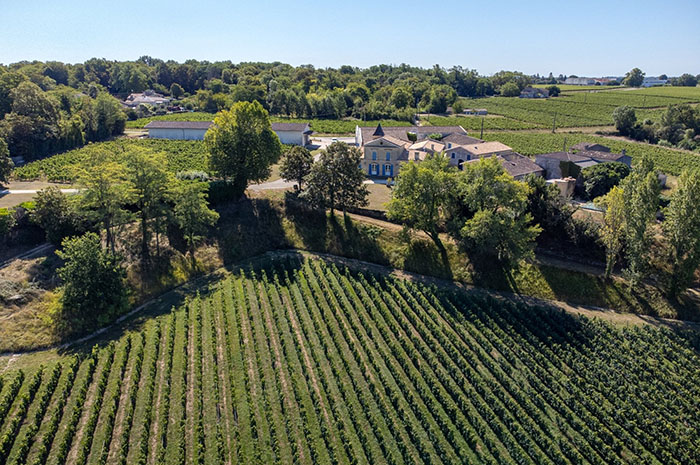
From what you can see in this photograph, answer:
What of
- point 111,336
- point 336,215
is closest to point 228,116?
point 336,215

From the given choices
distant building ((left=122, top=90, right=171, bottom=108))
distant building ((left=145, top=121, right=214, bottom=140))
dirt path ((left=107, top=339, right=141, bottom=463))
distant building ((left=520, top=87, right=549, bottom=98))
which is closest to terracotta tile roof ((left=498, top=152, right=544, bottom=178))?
dirt path ((left=107, top=339, right=141, bottom=463))

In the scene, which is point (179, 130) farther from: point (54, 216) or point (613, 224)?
point (613, 224)

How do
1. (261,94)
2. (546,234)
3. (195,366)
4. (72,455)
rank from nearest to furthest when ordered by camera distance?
(72,455) → (195,366) → (546,234) → (261,94)

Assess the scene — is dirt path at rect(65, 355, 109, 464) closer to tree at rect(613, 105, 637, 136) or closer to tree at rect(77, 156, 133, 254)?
tree at rect(77, 156, 133, 254)

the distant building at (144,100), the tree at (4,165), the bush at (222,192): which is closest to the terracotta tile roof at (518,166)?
the bush at (222,192)

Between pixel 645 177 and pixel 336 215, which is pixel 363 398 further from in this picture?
pixel 645 177

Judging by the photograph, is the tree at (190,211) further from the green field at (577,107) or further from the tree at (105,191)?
the green field at (577,107)
